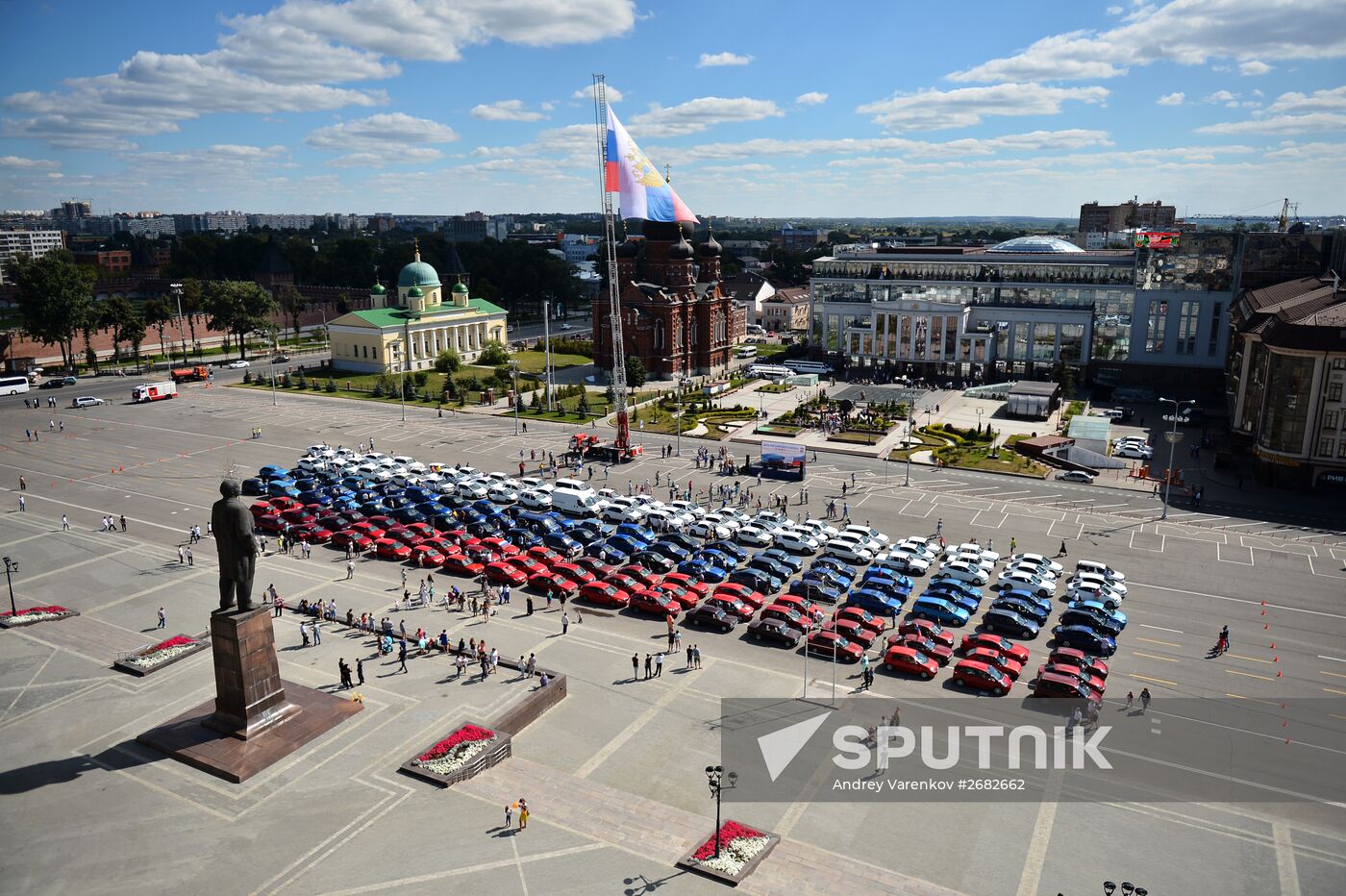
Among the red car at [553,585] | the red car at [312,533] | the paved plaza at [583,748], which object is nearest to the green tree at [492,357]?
the paved plaza at [583,748]

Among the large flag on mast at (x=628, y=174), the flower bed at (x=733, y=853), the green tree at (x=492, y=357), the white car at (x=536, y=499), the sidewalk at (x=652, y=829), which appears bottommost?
the sidewalk at (x=652, y=829)

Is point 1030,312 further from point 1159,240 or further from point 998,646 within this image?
point 998,646

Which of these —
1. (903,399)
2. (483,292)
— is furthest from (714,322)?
(483,292)

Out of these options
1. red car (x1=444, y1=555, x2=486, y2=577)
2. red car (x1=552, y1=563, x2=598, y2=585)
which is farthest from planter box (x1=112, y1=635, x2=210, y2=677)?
red car (x1=552, y1=563, x2=598, y2=585)

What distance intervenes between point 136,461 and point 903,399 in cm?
8078

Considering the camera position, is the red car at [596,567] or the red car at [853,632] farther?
the red car at [596,567]

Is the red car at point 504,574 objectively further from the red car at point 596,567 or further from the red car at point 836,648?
the red car at point 836,648

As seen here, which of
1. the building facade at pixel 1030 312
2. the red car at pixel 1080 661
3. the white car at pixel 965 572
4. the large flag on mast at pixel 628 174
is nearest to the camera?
the red car at pixel 1080 661

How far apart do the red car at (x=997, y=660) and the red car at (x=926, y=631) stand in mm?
2261

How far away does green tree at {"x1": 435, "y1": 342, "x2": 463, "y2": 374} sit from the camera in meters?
128

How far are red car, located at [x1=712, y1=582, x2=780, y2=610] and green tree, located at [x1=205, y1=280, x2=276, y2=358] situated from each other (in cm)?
11862

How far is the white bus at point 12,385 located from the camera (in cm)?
11575

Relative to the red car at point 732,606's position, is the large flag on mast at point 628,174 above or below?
above

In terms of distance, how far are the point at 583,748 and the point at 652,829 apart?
5.88 m
